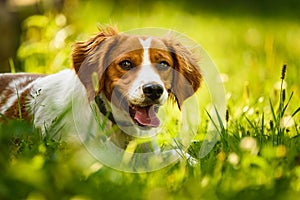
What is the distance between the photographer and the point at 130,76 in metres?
3.73

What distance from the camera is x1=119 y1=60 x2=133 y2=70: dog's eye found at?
3.79m

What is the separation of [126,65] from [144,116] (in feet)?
0.89

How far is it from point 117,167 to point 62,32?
2.81m

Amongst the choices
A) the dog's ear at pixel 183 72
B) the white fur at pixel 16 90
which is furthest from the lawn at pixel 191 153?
the white fur at pixel 16 90

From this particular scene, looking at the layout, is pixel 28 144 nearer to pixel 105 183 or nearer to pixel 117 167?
pixel 117 167

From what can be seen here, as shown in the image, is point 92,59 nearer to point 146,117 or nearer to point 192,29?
point 146,117

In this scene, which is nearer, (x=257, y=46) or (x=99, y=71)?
(x=99, y=71)

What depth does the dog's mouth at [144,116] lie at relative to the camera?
377cm

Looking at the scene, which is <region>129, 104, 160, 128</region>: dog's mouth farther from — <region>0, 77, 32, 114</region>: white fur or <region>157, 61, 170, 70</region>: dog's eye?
<region>0, 77, 32, 114</region>: white fur

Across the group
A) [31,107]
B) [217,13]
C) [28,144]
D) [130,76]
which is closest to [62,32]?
[31,107]

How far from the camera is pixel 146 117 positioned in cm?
378

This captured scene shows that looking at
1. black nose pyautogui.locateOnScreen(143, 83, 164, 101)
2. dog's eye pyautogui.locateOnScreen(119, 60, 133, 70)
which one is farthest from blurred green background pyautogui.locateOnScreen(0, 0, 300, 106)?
black nose pyautogui.locateOnScreen(143, 83, 164, 101)

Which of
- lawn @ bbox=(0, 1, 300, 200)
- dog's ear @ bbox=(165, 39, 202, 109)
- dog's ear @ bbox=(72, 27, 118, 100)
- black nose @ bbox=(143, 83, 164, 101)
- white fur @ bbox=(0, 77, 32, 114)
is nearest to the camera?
lawn @ bbox=(0, 1, 300, 200)

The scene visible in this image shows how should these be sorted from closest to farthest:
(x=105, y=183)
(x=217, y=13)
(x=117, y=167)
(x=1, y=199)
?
(x=1, y=199), (x=105, y=183), (x=117, y=167), (x=217, y=13)
